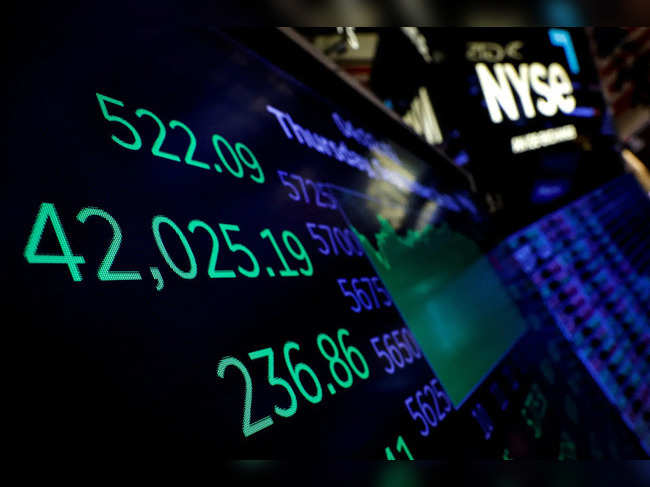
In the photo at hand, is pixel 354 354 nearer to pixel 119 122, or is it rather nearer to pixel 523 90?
pixel 119 122

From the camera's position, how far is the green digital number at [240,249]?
1.13 m

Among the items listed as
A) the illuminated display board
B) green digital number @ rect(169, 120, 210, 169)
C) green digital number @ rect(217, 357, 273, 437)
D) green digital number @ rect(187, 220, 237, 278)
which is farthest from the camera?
the illuminated display board

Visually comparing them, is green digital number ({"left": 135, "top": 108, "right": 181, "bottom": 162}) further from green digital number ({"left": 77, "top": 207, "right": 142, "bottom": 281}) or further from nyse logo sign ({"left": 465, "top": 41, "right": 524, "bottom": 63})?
nyse logo sign ({"left": 465, "top": 41, "right": 524, "bottom": 63})

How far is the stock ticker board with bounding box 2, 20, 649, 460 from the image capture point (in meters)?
0.75

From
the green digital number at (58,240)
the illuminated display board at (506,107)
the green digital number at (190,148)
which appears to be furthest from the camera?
the illuminated display board at (506,107)

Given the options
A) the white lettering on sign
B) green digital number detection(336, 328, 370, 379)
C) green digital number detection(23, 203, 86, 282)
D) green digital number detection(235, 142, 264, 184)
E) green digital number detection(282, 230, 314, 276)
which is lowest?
green digital number detection(336, 328, 370, 379)

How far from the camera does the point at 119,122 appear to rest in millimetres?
1025

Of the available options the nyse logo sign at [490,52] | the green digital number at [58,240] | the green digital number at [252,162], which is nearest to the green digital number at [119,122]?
the green digital number at [58,240]

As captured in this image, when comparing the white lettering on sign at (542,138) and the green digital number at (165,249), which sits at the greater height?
the white lettering on sign at (542,138)

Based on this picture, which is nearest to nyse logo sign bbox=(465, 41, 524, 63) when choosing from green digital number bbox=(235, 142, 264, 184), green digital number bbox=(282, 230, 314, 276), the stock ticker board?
the stock ticker board

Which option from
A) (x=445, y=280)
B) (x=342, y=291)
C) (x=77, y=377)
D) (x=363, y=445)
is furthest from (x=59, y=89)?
(x=445, y=280)

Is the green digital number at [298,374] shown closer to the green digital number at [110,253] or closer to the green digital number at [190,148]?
the green digital number at [110,253]

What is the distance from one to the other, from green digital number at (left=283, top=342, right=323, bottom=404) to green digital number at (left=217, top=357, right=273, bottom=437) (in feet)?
0.44

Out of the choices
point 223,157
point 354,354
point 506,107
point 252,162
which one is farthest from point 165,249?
point 506,107
